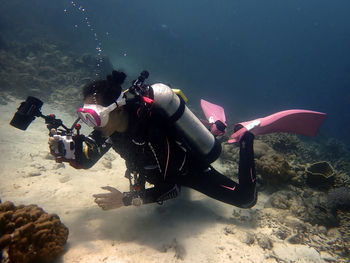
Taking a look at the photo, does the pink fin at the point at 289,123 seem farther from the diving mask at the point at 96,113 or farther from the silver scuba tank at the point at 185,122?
the diving mask at the point at 96,113

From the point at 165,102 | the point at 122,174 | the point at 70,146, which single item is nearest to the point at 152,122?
the point at 165,102

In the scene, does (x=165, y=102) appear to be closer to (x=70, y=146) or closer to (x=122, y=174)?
(x=70, y=146)

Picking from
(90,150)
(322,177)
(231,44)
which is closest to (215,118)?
(90,150)

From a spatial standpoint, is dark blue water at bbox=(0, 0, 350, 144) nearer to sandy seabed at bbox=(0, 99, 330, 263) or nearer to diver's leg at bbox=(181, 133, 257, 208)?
sandy seabed at bbox=(0, 99, 330, 263)

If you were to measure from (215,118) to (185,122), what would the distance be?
2232 millimetres

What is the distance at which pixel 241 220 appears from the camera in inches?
165

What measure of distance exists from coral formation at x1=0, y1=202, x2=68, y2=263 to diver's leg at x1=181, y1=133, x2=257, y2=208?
2.16 metres

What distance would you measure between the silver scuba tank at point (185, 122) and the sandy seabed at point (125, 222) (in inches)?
52.2

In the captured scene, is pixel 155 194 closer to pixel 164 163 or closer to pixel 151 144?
pixel 164 163

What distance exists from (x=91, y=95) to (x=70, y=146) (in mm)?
828

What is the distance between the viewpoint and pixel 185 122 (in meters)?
3.41

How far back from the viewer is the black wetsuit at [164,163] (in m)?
2.95

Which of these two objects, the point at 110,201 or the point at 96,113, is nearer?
the point at 96,113

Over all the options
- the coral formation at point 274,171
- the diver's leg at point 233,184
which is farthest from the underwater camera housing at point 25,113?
the coral formation at point 274,171
